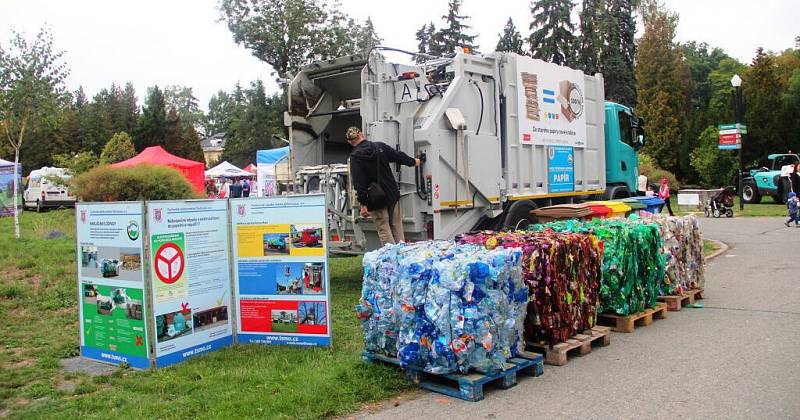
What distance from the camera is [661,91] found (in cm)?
4959

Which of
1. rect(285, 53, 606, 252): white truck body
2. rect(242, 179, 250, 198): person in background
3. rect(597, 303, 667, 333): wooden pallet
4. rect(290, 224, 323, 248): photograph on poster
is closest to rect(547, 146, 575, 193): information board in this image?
rect(285, 53, 606, 252): white truck body

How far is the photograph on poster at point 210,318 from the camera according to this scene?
6.14 m

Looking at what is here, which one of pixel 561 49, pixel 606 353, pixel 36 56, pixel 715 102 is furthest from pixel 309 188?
pixel 715 102

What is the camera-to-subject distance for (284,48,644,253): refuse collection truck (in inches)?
352

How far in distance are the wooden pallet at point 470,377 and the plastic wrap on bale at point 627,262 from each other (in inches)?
65.1

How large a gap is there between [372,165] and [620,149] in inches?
278

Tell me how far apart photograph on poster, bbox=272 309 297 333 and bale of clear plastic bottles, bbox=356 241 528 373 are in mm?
1105

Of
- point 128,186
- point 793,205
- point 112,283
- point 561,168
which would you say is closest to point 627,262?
point 561,168

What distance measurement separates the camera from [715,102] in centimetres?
5362

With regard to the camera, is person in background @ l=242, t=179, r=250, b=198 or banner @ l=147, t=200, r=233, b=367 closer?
banner @ l=147, t=200, r=233, b=367

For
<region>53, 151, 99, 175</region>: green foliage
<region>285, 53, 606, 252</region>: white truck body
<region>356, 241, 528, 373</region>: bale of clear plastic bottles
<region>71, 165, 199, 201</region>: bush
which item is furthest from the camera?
<region>53, 151, 99, 175</region>: green foliage

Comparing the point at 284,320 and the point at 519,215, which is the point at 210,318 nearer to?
the point at 284,320

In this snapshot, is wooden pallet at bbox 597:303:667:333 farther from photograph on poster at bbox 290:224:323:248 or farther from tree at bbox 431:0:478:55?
tree at bbox 431:0:478:55

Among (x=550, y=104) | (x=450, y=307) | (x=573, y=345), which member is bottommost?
(x=573, y=345)
